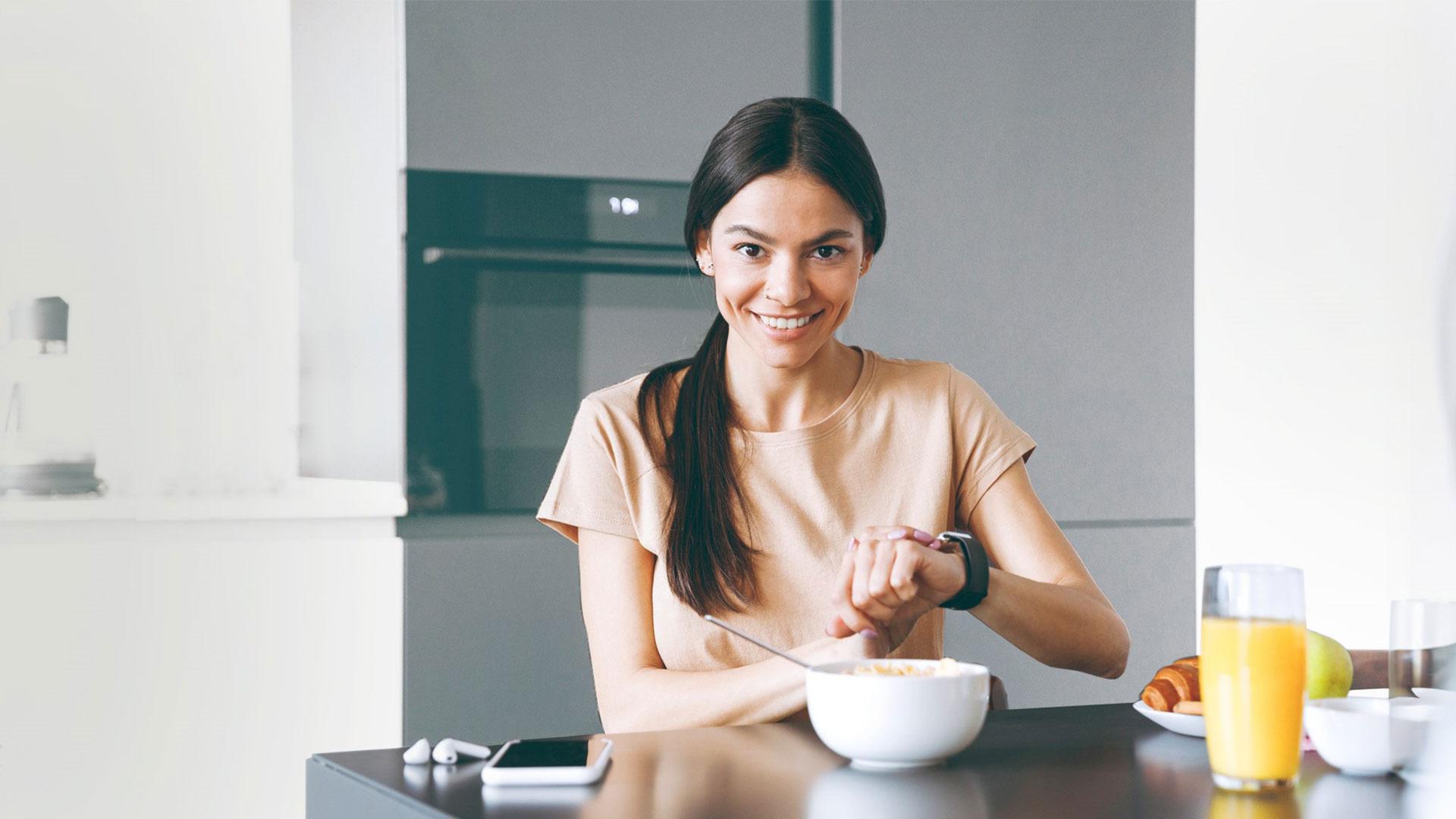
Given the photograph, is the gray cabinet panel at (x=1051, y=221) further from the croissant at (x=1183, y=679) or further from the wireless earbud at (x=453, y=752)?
the wireless earbud at (x=453, y=752)

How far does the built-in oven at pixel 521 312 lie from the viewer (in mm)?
2062

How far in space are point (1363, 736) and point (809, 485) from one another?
2.59 feet

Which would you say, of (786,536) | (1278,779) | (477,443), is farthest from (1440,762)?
(477,443)

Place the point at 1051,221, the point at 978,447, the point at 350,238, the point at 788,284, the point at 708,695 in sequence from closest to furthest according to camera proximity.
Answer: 1. the point at 708,695
2. the point at 788,284
3. the point at 978,447
4. the point at 350,238
5. the point at 1051,221

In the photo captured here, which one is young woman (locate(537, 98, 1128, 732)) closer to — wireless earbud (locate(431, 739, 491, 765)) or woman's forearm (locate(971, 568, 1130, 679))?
woman's forearm (locate(971, 568, 1130, 679))

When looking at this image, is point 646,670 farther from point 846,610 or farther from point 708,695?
point 846,610

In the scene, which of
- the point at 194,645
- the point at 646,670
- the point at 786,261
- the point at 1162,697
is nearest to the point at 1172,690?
the point at 1162,697

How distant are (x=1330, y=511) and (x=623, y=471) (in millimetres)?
1821

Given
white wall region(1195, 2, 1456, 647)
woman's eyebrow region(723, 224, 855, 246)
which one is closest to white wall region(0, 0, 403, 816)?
woman's eyebrow region(723, 224, 855, 246)

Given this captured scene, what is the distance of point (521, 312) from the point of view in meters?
2.13

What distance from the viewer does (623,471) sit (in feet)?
5.23

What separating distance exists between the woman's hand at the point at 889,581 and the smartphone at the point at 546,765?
Result: 12.5 inches

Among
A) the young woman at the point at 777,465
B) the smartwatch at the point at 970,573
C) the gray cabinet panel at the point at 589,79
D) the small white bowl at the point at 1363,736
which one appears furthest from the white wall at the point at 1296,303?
the small white bowl at the point at 1363,736

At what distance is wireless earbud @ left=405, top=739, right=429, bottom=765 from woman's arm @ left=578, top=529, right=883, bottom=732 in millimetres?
401
